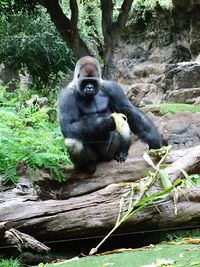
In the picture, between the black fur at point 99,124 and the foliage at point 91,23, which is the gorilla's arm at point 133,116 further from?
the foliage at point 91,23

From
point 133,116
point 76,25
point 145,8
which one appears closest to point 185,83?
point 76,25

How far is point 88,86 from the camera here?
343 cm

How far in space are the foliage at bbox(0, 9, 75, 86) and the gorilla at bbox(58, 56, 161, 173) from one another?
12.2 feet

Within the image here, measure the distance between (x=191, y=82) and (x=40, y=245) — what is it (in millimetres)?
4583

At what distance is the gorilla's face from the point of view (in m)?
3.43

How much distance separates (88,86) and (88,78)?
0.20ft

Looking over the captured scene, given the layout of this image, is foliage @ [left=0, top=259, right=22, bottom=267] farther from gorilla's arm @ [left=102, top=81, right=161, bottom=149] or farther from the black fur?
gorilla's arm @ [left=102, top=81, right=161, bottom=149]

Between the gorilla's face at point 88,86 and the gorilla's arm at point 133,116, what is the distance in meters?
0.12

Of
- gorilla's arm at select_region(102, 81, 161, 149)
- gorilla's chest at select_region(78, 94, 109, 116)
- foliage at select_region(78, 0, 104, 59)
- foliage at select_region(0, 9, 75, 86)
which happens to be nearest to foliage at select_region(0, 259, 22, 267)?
gorilla's chest at select_region(78, 94, 109, 116)

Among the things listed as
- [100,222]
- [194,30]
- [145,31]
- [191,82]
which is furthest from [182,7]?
[100,222]

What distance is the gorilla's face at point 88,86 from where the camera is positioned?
3.43 m

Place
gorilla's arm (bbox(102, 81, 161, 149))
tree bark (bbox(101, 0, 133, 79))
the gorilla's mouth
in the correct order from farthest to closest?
tree bark (bbox(101, 0, 133, 79)) < gorilla's arm (bbox(102, 81, 161, 149)) < the gorilla's mouth

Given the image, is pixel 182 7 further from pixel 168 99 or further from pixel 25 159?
pixel 25 159

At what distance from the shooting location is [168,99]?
6711mm
